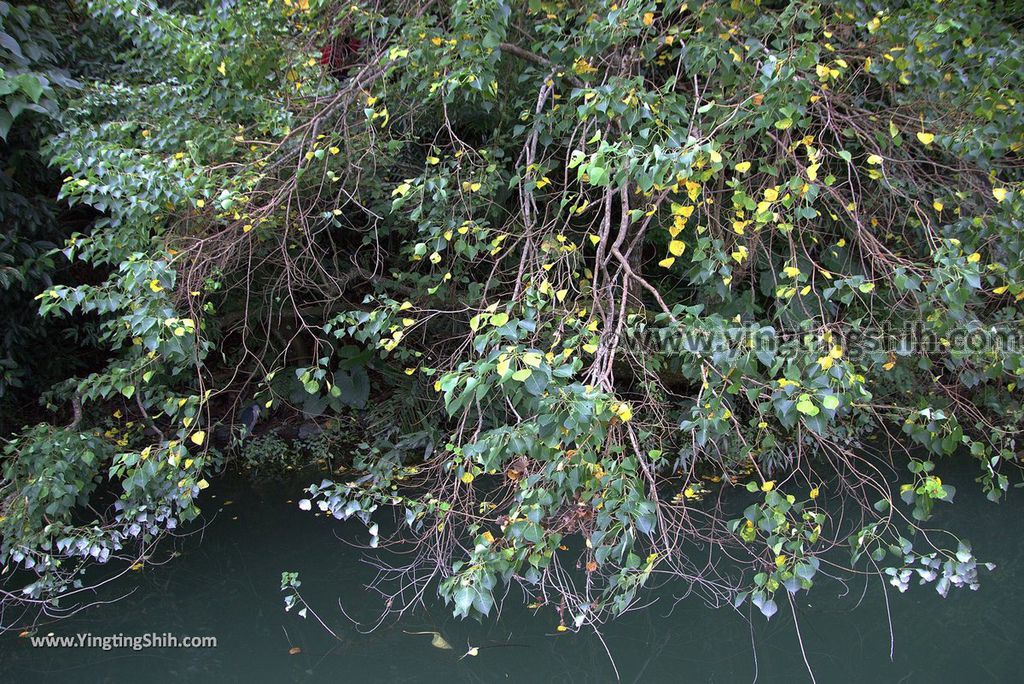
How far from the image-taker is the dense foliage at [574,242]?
6.40ft

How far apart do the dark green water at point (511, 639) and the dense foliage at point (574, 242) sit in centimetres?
19

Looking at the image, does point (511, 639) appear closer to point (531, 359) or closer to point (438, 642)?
point (438, 642)

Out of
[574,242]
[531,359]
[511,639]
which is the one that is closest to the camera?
[531,359]

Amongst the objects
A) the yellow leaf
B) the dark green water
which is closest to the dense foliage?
the yellow leaf

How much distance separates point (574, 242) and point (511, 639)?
152 centimetres

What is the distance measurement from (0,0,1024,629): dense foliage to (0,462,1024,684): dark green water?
7.4 inches

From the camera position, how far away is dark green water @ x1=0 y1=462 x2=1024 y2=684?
2.81 m

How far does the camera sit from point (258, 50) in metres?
3.28

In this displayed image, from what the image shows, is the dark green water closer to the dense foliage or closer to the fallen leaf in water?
the fallen leaf in water

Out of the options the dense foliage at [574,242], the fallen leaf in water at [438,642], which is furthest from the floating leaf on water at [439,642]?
the dense foliage at [574,242]

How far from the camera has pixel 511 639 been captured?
9.67ft

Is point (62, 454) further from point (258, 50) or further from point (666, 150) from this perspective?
point (666, 150)

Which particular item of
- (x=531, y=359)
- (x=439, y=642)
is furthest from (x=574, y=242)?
(x=439, y=642)

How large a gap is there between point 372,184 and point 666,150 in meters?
1.80
